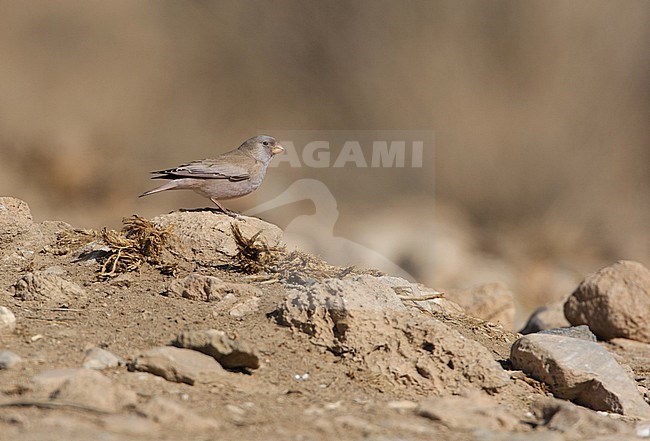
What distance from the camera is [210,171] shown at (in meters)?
2.84

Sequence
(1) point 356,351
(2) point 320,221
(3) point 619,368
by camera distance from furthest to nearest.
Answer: (2) point 320,221 → (3) point 619,368 → (1) point 356,351

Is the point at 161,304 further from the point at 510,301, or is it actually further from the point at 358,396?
the point at 510,301

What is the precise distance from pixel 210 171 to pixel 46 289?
0.78 m

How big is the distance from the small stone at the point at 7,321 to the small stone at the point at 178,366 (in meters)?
0.41

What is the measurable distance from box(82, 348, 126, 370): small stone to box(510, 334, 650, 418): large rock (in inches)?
41.3

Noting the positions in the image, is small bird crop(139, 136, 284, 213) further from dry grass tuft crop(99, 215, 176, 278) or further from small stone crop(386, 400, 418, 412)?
small stone crop(386, 400, 418, 412)

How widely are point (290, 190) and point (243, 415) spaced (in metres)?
2.51

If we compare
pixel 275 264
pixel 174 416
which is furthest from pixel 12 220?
pixel 174 416

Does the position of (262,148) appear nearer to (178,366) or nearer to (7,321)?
(7,321)

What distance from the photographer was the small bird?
283cm

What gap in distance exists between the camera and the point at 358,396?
5.73ft

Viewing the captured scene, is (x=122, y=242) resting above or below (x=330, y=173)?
below

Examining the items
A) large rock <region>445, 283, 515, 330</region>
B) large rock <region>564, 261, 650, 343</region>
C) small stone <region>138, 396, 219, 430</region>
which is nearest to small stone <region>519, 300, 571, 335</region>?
large rock <region>445, 283, 515, 330</region>

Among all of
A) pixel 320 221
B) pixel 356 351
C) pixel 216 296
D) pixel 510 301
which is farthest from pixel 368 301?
pixel 510 301
